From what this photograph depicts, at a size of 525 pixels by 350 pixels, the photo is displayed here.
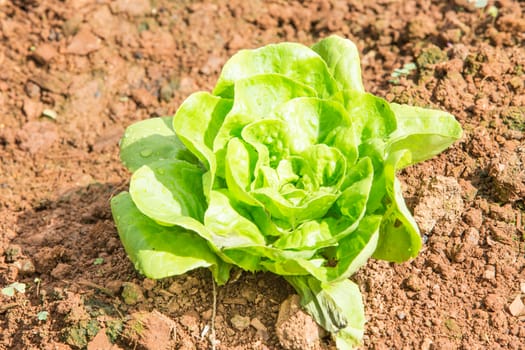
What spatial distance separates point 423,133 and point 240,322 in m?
1.32

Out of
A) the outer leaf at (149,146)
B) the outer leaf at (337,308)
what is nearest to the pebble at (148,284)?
the outer leaf at (149,146)

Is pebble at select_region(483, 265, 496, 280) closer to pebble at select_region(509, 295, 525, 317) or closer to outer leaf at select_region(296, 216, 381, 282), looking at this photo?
pebble at select_region(509, 295, 525, 317)

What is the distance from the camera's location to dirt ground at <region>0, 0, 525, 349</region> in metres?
3.77

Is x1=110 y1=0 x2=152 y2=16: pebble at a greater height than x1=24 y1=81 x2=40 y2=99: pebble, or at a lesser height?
greater

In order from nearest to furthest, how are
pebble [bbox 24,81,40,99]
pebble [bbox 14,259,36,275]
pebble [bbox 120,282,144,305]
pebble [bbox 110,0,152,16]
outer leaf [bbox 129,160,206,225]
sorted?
outer leaf [bbox 129,160,206,225], pebble [bbox 120,282,144,305], pebble [bbox 14,259,36,275], pebble [bbox 24,81,40,99], pebble [bbox 110,0,152,16]

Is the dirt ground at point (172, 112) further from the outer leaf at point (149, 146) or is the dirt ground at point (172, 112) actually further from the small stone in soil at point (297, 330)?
the outer leaf at point (149, 146)

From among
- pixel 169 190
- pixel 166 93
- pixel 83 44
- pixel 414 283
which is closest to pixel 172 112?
pixel 166 93

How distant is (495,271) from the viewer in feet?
12.7

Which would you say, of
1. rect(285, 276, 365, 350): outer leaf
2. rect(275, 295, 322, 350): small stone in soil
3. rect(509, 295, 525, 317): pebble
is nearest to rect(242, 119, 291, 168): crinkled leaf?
rect(285, 276, 365, 350): outer leaf

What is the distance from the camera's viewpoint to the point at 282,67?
3.95 metres

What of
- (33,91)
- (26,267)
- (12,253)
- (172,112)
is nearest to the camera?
(26,267)

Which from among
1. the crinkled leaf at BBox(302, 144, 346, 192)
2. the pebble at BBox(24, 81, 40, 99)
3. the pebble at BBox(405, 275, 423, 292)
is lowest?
the pebble at BBox(24, 81, 40, 99)

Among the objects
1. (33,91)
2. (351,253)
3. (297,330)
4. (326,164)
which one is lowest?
(33,91)

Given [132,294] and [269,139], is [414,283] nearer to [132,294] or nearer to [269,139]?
A: [269,139]
